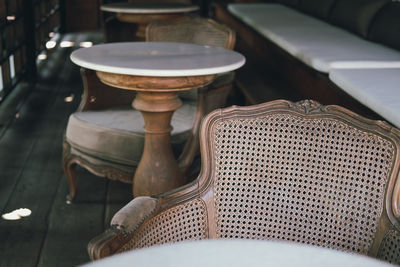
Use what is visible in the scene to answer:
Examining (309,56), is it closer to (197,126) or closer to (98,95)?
(197,126)

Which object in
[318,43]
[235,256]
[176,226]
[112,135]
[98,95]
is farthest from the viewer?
[318,43]

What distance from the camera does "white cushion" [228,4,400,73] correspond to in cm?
265

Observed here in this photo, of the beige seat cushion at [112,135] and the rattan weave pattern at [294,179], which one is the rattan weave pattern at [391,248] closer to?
the rattan weave pattern at [294,179]

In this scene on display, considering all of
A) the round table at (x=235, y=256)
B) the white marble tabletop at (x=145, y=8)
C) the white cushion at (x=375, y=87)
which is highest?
the round table at (x=235, y=256)

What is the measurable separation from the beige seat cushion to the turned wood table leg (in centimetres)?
11

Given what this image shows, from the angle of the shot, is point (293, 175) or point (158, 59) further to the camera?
point (158, 59)

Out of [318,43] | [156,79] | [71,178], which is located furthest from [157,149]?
[318,43]

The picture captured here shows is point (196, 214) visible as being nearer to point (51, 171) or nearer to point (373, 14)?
point (51, 171)

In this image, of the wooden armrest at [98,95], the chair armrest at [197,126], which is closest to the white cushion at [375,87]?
the chair armrest at [197,126]

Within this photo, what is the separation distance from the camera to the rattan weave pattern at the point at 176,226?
1283 mm

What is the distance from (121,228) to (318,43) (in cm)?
238

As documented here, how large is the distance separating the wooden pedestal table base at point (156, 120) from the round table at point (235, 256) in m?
1.25

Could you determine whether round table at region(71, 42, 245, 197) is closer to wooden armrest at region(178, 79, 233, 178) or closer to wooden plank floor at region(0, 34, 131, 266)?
wooden armrest at region(178, 79, 233, 178)

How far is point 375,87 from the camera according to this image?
7.07ft
